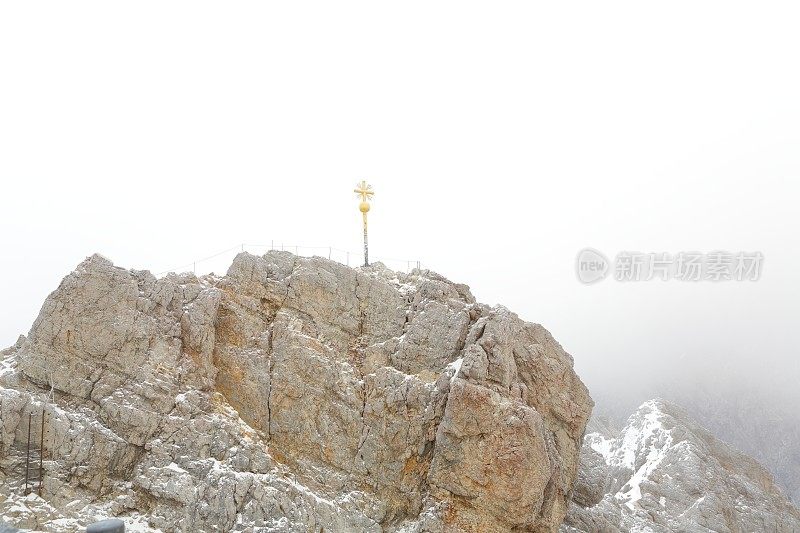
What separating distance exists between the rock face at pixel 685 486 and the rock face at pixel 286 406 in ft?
53.0

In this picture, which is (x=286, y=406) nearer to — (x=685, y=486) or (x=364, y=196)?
(x=364, y=196)

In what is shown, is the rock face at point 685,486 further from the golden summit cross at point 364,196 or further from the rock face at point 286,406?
the golden summit cross at point 364,196

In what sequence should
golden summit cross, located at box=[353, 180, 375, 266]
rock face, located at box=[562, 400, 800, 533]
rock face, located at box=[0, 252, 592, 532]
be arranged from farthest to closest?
rock face, located at box=[562, 400, 800, 533] → golden summit cross, located at box=[353, 180, 375, 266] → rock face, located at box=[0, 252, 592, 532]

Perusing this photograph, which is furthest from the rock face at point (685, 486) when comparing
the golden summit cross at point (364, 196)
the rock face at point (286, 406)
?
the golden summit cross at point (364, 196)

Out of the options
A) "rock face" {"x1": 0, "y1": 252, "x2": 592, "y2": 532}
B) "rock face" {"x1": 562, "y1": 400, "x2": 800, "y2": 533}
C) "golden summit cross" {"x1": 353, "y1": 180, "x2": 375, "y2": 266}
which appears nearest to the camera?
"rock face" {"x1": 0, "y1": 252, "x2": 592, "y2": 532}

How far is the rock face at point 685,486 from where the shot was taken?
54.6m

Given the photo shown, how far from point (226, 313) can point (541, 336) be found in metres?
20.4

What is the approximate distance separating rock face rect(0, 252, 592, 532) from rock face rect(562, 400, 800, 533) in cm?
1615

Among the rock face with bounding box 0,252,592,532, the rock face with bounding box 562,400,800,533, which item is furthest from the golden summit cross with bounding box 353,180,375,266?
the rock face with bounding box 562,400,800,533

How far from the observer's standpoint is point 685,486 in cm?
6000

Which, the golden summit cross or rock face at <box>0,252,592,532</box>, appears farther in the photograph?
the golden summit cross

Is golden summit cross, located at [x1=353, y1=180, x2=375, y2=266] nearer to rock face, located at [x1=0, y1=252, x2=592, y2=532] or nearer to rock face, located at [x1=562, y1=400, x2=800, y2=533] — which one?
rock face, located at [x1=0, y1=252, x2=592, y2=532]

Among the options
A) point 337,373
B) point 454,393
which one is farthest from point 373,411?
point 454,393

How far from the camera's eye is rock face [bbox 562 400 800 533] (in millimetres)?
54625
